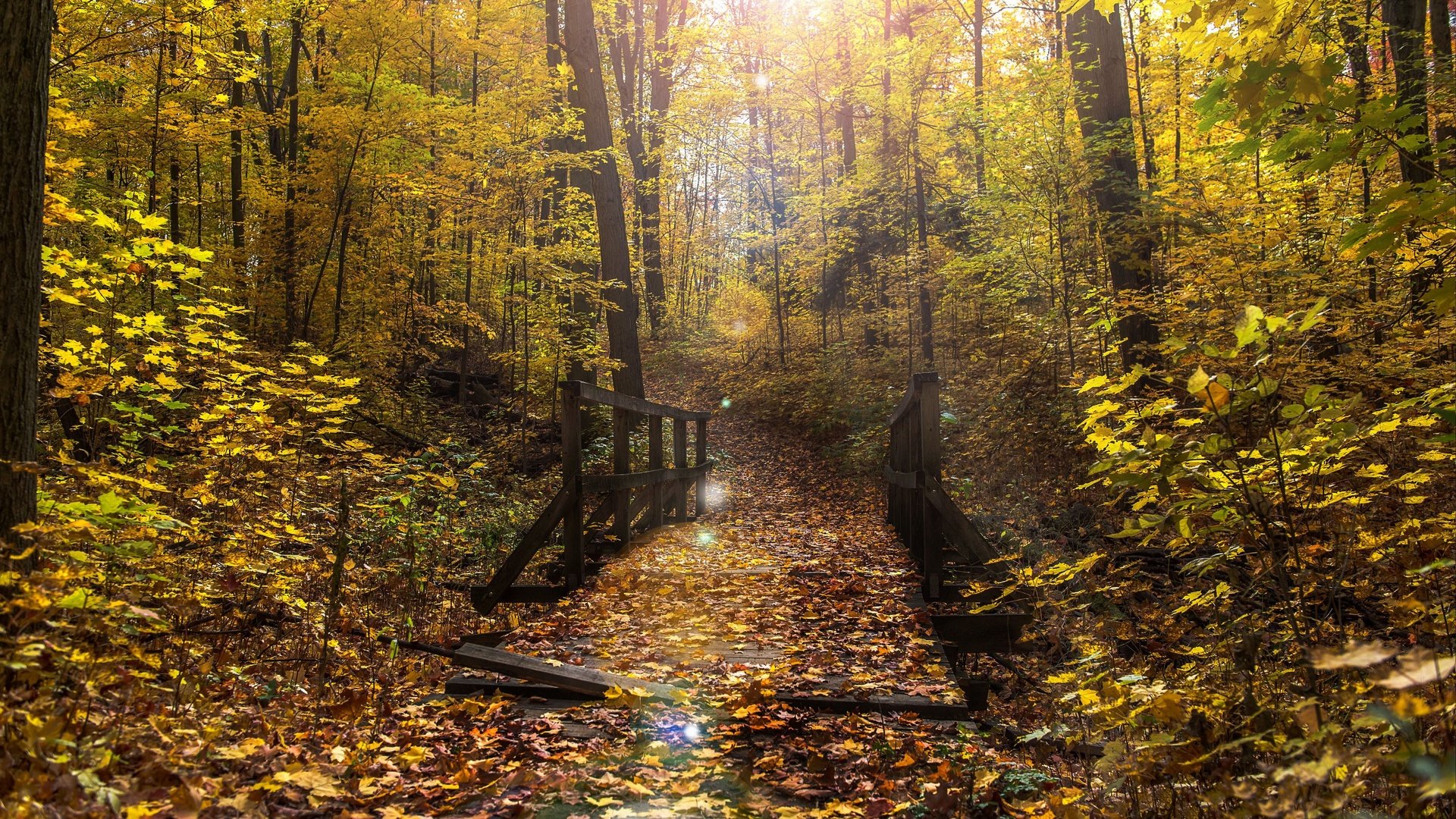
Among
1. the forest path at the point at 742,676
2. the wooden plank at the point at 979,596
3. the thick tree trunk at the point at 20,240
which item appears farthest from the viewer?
the wooden plank at the point at 979,596

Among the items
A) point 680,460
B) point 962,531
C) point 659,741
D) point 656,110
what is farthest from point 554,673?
point 656,110

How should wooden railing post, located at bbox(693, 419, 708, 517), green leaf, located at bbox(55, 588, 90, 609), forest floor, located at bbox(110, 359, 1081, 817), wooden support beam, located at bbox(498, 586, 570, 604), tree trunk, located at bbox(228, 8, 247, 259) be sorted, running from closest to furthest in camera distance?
green leaf, located at bbox(55, 588, 90, 609) < forest floor, located at bbox(110, 359, 1081, 817) < wooden support beam, located at bbox(498, 586, 570, 604) < wooden railing post, located at bbox(693, 419, 708, 517) < tree trunk, located at bbox(228, 8, 247, 259)

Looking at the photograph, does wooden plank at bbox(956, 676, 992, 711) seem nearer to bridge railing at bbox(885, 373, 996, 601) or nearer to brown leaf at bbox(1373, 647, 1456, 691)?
bridge railing at bbox(885, 373, 996, 601)

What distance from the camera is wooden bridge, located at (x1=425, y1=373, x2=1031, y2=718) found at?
4027 millimetres

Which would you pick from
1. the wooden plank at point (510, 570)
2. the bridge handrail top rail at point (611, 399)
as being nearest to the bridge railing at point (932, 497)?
the bridge handrail top rail at point (611, 399)


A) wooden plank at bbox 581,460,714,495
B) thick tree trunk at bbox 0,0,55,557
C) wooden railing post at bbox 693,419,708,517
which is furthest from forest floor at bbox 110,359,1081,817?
wooden railing post at bbox 693,419,708,517

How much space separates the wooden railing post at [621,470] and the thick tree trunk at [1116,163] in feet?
20.6

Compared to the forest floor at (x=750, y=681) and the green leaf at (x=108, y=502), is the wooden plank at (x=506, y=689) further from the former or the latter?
the green leaf at (x=108, y=502)

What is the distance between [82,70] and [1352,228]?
13.0 m

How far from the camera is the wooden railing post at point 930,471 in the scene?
604cm

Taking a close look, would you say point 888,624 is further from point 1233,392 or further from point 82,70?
point 82,70

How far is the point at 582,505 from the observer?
250 inches

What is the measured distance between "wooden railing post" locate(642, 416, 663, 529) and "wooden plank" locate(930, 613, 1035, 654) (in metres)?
4.19

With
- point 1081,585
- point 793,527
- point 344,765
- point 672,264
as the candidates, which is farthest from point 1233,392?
point 672,264
